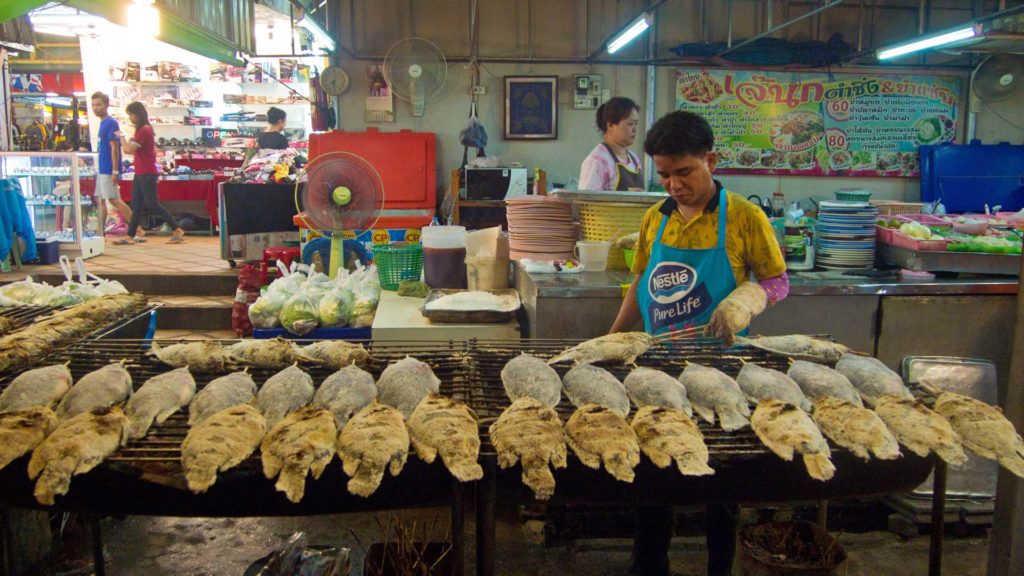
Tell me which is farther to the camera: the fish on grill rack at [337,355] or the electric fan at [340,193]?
the electric fan at [340,193]

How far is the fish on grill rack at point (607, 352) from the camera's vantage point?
235 cm

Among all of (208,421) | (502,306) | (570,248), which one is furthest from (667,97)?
(208,421)

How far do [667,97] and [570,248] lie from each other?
236 inches

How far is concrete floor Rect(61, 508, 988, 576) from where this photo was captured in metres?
3.46

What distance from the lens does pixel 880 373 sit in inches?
87.1

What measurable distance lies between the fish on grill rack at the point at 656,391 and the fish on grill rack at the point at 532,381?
0.23 meters

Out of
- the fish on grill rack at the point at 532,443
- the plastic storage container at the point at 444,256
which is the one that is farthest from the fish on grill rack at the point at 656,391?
the plastic storage container at the point at 444,256

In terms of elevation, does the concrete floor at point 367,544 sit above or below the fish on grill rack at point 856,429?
below

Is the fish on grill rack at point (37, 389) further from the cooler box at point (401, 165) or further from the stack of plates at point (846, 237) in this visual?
the cooler box at point (401, 165)

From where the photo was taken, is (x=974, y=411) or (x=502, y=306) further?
(x=502, y=306)

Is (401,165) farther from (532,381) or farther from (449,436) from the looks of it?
(449,436)

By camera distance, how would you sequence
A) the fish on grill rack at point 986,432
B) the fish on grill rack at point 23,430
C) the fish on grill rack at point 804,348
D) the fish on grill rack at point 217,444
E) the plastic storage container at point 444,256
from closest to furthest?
the fish on grill rack at point 217,444
the fish on grill rack at point 23,430
the fish on grill rack at point 986,432
the fish on grill rack at point 804,348
the plastic storage container at point 444,256

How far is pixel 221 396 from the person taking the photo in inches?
78.6

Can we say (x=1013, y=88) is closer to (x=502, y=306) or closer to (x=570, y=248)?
(x=570, y=248)
